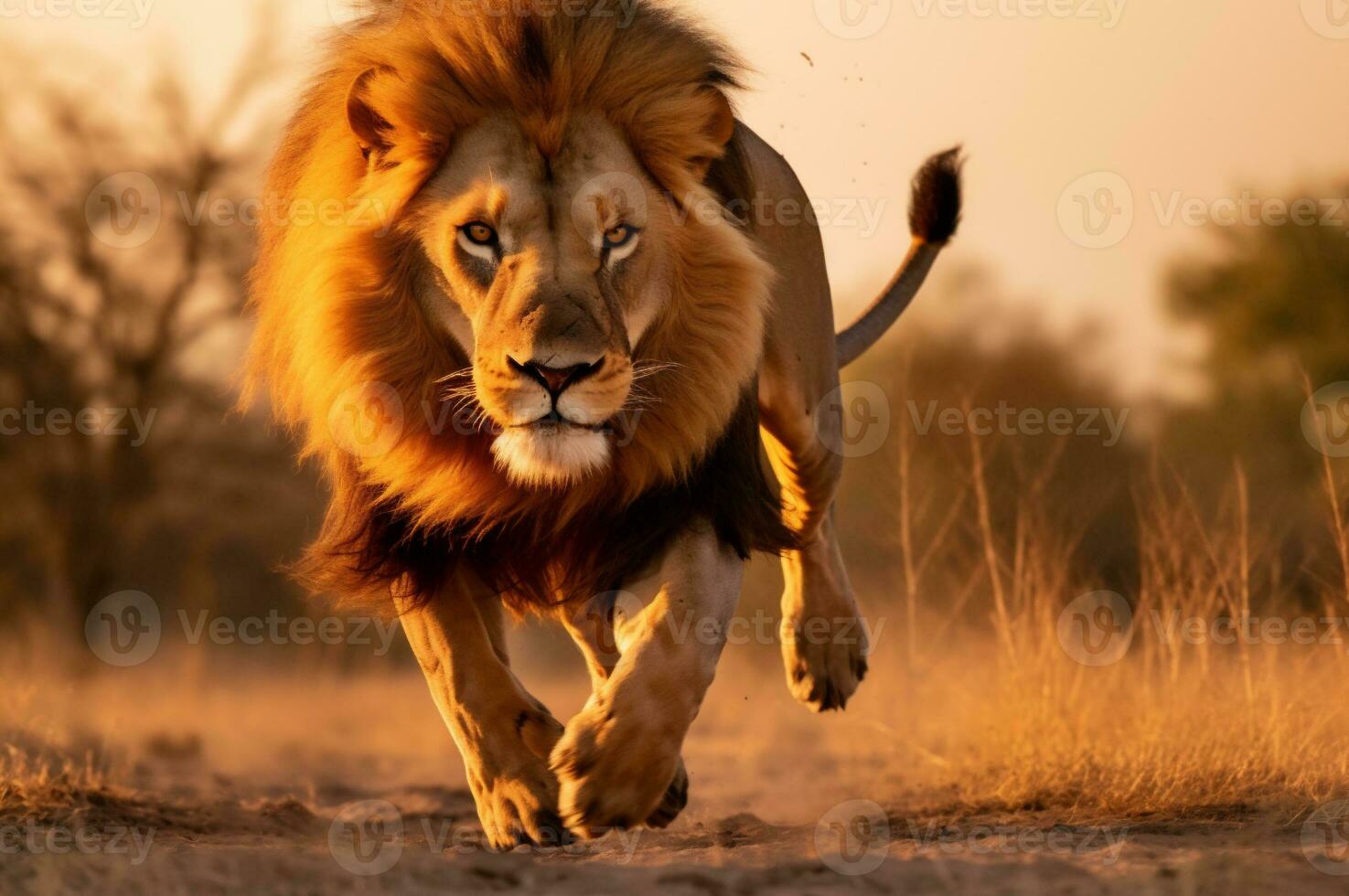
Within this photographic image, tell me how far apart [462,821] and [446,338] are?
9.14 ft

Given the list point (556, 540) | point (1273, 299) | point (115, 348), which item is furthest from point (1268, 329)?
point (556, 540)

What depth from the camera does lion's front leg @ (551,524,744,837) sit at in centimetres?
351

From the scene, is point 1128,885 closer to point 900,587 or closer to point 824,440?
point 824,440

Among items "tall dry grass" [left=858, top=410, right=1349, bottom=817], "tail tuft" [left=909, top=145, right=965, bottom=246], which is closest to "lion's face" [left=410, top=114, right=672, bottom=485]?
"tall dry grass" [left=858, top=410, right=1349, bottom=817]

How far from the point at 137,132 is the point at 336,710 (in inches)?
273

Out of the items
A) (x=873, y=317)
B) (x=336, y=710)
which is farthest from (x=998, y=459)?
(x=873, y=317)

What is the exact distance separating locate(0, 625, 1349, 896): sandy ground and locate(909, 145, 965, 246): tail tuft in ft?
5.80

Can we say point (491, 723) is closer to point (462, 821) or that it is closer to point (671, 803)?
point (671, 803)

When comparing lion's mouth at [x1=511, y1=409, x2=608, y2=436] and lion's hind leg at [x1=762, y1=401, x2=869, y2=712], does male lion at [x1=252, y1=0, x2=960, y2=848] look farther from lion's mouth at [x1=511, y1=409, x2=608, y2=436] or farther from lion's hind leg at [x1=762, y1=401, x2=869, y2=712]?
lion's hind leg at [x1=762, y1=401, x2=869, y2=712]

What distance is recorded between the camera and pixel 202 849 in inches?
162

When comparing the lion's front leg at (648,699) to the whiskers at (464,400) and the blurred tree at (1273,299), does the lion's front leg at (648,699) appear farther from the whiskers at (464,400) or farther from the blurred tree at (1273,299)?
the blurred tree at (1273,299)

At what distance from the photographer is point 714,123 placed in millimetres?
4270

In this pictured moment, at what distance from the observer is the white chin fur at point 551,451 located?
3.67 metres

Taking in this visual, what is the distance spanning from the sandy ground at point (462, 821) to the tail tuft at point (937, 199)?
1.77m
